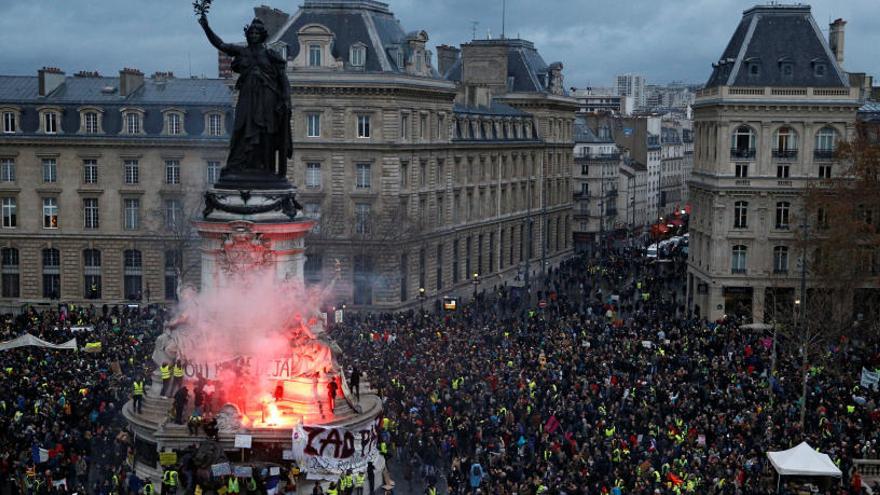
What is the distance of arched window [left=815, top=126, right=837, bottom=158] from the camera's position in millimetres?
64438

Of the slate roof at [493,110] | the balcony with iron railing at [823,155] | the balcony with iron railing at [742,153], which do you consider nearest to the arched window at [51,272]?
the slate roof at [493,110]

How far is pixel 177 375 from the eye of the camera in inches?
1241

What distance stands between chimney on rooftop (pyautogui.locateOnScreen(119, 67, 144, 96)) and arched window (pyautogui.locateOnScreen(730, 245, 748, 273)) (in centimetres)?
3672

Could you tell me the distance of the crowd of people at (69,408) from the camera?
3144cm

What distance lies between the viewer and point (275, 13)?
7488cm

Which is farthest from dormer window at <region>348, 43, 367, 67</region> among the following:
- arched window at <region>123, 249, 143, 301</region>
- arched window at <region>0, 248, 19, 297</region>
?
arched window at <region>0, 248, 19, 297</region>

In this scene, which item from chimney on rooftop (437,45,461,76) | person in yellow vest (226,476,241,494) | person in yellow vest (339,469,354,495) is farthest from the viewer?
chimney on rooftop (437,45,461,76)

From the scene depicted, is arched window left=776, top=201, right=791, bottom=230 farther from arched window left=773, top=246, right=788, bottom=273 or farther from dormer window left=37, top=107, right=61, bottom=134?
dormer window left=37, top=107, right=61, bottom=134

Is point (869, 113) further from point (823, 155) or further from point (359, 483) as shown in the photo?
point (359, 483)

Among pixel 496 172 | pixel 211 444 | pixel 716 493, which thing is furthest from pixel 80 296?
pixel 716 493

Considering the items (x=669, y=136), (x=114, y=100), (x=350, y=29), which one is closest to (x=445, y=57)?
(x=350, y=29)

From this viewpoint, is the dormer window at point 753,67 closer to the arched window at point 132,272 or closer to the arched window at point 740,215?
the arched window at point 740,215

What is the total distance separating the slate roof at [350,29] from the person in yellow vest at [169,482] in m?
39.9

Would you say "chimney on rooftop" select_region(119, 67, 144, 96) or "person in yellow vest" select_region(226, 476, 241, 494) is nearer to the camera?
"person in yellow vest" select_region(226, 476, 241, 494)
